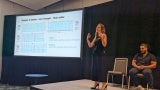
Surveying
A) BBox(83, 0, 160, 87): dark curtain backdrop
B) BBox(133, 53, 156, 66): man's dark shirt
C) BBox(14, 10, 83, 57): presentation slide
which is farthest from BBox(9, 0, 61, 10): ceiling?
BBox(133, 53, 156, 66): man's dark shirt

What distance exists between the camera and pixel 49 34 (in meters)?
6.96

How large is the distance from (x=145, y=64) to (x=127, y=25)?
124 cm

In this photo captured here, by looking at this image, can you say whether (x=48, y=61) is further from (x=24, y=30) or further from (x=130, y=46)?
(x=130, y=46)

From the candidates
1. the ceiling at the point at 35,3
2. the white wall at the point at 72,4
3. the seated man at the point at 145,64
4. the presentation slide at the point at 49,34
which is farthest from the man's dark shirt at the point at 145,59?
the ceiling at the point at 35,3

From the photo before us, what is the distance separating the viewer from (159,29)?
16.5 ft

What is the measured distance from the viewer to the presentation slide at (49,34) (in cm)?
647

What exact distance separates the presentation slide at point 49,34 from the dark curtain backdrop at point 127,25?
395mm

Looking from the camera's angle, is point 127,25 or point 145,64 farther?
point 127,25

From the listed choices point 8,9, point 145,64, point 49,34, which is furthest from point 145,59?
point 8,9

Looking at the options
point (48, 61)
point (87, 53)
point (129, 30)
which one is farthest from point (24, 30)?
point (129, 30)

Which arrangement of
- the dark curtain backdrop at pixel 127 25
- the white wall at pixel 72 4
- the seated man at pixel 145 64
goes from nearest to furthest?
the seated man at pixel 145 64 < the dark curtain backdrop at pixel 127 25 < the white wall at pixel 72 4

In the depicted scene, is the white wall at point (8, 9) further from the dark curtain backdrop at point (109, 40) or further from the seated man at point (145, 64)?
the seated man at point (145, 64)

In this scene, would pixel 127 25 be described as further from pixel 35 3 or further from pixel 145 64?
pixel 35 3

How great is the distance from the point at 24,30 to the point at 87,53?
A: 6.81ft
